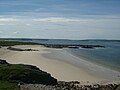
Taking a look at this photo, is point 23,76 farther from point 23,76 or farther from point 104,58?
point 104,58

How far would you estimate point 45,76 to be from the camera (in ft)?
93.6

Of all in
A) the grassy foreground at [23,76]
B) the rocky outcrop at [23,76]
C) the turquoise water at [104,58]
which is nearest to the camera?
the grassy foreground at [23,76]

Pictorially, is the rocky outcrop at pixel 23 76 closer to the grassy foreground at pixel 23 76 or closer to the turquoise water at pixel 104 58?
the grassy foreground at pixel 23 76

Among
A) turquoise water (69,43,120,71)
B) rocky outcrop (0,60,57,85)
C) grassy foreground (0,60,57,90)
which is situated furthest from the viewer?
turquoise water (69,43,120,71)

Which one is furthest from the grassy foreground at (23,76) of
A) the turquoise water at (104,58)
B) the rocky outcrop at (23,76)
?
the turquoise water at (104,58)

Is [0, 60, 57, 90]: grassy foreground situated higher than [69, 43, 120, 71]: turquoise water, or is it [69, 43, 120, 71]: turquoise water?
[0, 60, 57, 90]: grassy foreground

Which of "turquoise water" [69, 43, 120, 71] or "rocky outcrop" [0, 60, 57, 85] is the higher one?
"rocky outcrop" [0, 60, 57, 85]

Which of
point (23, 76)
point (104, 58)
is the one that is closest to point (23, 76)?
point (23, 76)

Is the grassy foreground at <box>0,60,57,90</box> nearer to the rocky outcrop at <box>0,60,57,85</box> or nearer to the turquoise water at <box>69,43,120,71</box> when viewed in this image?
the rocky outcrop at <box>0,60,57,85</box>

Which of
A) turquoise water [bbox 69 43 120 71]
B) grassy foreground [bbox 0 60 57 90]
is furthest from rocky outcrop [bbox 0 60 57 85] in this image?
turquoise water [bbox 69 43 120 71]

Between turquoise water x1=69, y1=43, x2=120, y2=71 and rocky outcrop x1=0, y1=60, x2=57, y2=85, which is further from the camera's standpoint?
turquoise water x1=69, y1=43, x2=120, y2=71

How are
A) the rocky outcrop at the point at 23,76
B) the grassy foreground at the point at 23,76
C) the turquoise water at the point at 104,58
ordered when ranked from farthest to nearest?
the turquoise water at the point at 104,58
the rocky outcrop at the point at 23,76
the grassy foreground at the point at 23,76

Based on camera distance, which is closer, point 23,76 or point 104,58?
point 23,76

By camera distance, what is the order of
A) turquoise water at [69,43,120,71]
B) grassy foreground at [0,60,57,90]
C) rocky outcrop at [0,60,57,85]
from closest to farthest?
grassy foreground at [0,60,57,90]
rocky outcrop at [0,60,57,85]
turquoise water at [69,43,120,71]
